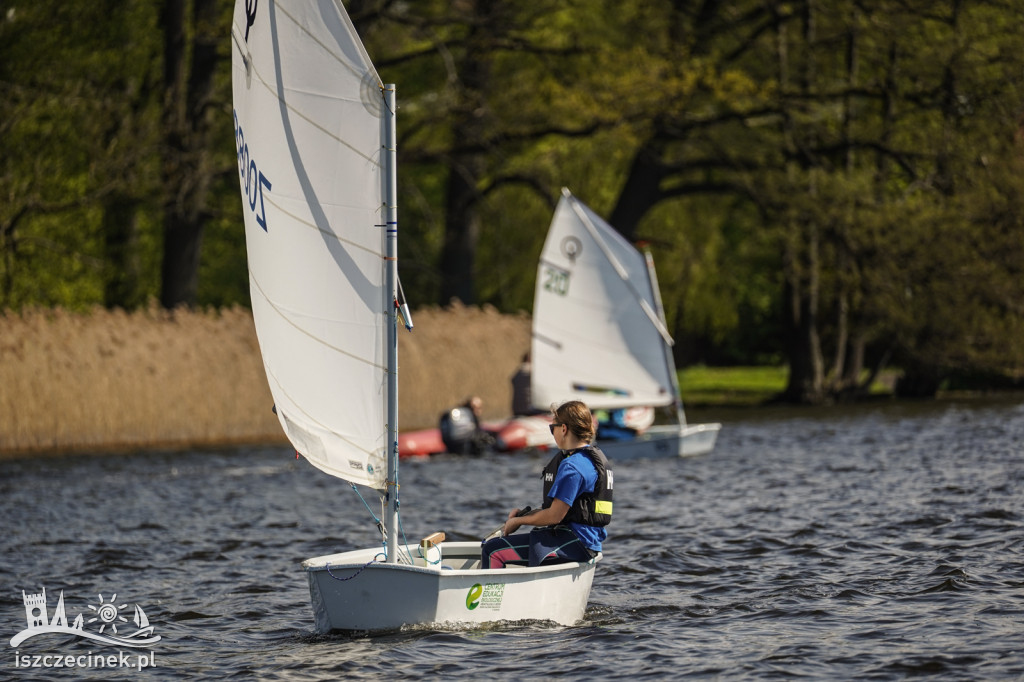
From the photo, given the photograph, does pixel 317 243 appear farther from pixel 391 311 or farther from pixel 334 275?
pixel 391 311

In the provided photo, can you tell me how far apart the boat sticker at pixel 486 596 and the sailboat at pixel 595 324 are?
13.6 m

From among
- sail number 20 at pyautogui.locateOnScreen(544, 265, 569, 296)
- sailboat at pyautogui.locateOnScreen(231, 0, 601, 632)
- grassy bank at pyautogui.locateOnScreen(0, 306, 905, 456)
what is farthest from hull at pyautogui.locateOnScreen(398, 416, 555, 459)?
sailboat at pyautogui.locateOnScreen(231, 0, 601, 632)

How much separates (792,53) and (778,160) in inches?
114

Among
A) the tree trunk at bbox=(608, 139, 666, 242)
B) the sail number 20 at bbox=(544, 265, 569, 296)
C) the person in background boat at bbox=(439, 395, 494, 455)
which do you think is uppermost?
the tree trunk at bbox=(608, 139, 666, 242)

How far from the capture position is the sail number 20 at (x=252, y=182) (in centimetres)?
890

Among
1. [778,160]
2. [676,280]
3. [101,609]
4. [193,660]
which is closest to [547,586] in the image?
[193,660]

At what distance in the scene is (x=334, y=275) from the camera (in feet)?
28.8

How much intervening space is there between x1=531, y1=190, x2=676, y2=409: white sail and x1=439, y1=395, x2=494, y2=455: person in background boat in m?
1.18

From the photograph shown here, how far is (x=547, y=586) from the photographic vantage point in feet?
28.9

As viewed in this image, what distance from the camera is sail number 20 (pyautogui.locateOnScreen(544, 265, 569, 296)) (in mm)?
22359

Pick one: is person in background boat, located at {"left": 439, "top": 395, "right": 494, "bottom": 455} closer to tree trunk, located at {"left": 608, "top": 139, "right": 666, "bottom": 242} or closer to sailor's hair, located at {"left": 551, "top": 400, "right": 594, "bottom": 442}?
sailor's hair, located at {"left": 551, "top": 400, "right": 594, "bottom": 442}

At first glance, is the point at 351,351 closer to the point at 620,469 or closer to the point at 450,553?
the point at 450,553

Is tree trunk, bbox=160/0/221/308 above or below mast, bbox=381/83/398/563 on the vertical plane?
above

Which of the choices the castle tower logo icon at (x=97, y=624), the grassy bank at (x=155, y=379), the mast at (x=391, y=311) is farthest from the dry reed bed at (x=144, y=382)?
the mast at (x=391, y=311)
